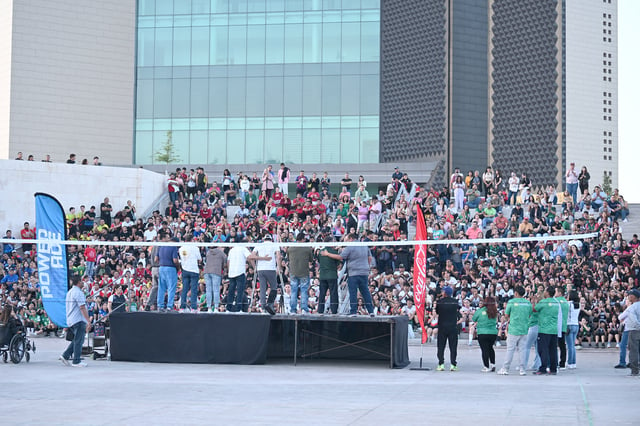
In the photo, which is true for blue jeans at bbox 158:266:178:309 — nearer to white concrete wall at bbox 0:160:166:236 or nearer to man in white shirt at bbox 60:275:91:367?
man in white shirt at bbox 60:275:91:367

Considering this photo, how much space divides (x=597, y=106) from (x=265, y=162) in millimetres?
44246

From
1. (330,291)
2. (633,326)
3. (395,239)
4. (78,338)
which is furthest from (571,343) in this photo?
(78,338)

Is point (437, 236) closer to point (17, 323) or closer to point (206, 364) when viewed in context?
point (206, 364)

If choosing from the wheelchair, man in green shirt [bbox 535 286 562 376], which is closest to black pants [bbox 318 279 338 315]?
man in green shirt [bbox 535 286 562 376]

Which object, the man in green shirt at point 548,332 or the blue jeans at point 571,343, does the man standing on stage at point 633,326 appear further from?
the man in green shirt at point 548,332

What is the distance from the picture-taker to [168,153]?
185ft

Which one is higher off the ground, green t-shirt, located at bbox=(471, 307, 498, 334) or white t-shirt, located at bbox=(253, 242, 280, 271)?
white t-shirt, located at bbox=(253, 242, 280, 271)

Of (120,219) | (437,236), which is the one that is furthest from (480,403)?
(120,219)

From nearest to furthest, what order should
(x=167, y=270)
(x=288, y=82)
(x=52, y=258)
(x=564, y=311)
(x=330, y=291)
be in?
(x=564, y=311) → (x=52, y=258) → (x=330, y=291) → (x=167, y=270) → (x=288, y=82)

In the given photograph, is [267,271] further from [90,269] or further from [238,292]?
[90,269]

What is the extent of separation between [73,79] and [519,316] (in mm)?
46274

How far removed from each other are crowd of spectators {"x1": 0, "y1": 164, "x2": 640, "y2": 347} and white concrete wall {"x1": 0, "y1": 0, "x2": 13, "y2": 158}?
21923 millimetres

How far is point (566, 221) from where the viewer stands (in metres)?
30.1

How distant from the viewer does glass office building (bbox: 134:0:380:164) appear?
5400cm
